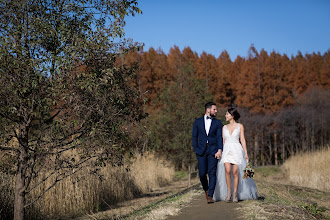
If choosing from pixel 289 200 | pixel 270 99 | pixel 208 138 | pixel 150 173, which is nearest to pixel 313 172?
pixel 150 173

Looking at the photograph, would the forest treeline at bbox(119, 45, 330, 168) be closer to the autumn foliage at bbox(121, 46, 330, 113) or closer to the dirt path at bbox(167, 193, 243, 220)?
the autumn foliage at bbox(121, 46, 330, 113)

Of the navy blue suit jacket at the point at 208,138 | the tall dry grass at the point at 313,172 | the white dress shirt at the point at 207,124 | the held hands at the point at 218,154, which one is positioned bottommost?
the tall dry grass at the point at 313,172

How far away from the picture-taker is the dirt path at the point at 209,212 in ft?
20.4

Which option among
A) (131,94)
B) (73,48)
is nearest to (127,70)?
(131,94)

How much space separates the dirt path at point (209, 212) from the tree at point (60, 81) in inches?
79.0

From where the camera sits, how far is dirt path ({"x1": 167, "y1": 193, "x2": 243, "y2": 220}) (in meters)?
6.22

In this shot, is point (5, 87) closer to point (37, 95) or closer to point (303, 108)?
point (37, 95)

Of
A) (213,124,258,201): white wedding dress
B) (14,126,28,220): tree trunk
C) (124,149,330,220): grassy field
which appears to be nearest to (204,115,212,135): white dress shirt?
(213,124,258,201): white wedding dress

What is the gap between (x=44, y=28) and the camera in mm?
6918

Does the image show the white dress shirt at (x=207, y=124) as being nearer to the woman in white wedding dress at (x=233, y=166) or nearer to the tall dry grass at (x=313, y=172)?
the woman in white wedding dress at (x=233, y=166)

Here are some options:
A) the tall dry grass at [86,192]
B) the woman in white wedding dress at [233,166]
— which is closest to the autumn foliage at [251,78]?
the tall dry grass at [86,192]

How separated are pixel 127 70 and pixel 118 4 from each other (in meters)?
1.48

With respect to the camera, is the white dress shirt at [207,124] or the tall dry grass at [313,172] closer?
the white dress shirt at [207,124]

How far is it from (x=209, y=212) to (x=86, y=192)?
6209mm
